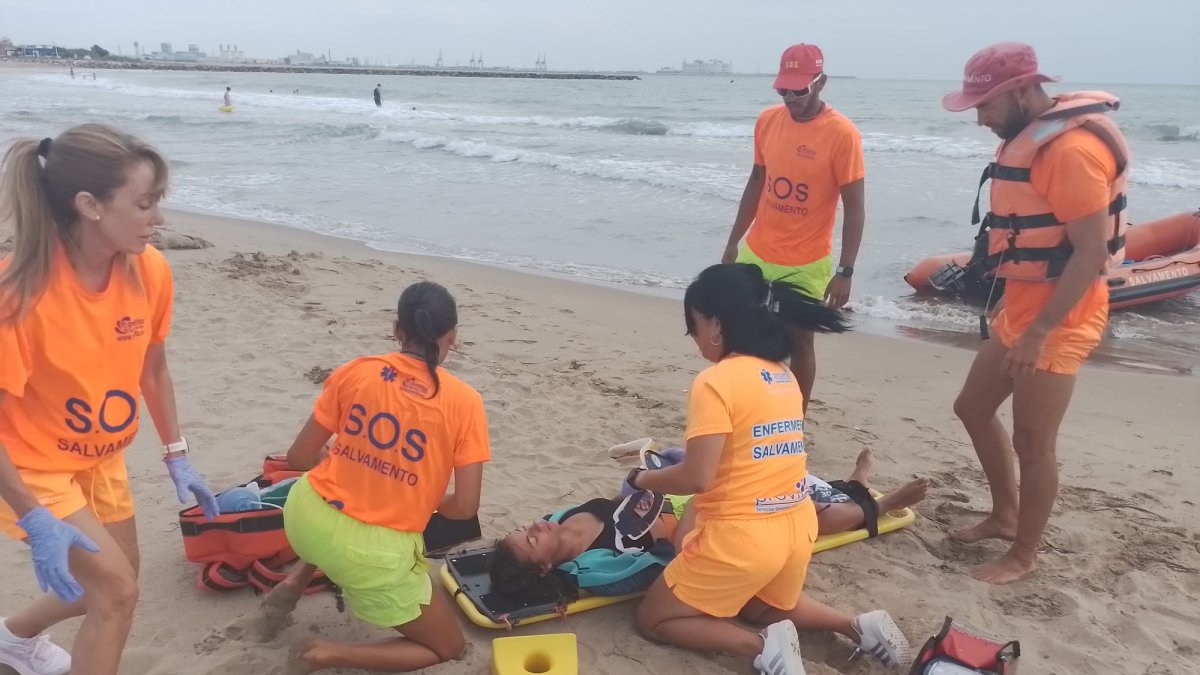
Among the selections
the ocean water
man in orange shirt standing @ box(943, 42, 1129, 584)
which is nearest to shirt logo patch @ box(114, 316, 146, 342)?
man in orange shirt standing @ box(943, 42, 1129, 584)

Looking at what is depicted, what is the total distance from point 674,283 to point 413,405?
674 cm

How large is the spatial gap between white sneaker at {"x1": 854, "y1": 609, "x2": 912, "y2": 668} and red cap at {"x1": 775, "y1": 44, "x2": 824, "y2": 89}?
8.21 ft

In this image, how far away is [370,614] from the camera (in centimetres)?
268

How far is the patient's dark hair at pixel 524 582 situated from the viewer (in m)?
3.23

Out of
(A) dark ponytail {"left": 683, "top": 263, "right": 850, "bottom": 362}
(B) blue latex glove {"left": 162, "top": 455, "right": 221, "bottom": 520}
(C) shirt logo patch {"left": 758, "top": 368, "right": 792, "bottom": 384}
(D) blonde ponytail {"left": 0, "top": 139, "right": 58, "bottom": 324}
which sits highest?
(D) blonde ponytail {"left": 0, "top": 139, "right": 58, "bottom": 324}

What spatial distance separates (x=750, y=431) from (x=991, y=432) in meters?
1.56

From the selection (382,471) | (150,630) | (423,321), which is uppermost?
(423,321)

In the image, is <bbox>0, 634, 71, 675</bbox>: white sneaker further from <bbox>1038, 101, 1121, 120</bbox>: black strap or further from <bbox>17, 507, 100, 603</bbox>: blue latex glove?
<bbox>1038, 101, 1121, 120</bbox>: black strap

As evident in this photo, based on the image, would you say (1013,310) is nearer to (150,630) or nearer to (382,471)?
(382,471)

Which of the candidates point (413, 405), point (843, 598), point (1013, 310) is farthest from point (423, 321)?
point (1013, 310)

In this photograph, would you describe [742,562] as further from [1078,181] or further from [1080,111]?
[1080,111]

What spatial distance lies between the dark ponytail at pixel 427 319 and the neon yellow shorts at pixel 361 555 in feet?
1.69

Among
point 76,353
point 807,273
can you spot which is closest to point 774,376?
point 807,273

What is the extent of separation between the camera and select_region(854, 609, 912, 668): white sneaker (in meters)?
2.86
